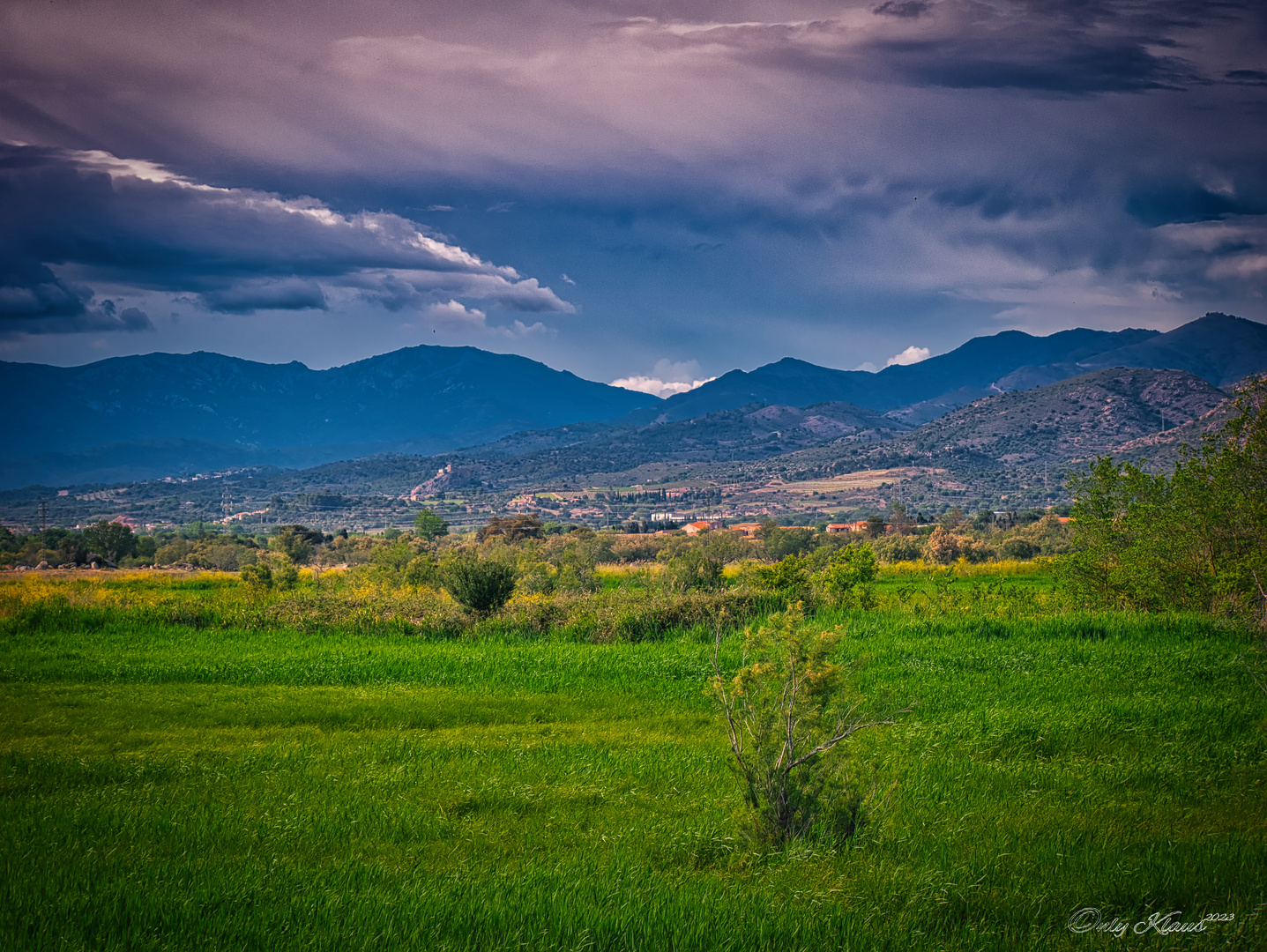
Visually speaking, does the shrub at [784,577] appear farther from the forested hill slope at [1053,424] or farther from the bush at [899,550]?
the forested hill slope at [1053,424]

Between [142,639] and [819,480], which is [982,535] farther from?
[819,480]

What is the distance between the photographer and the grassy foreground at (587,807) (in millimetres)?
4828

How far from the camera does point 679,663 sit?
634 inches

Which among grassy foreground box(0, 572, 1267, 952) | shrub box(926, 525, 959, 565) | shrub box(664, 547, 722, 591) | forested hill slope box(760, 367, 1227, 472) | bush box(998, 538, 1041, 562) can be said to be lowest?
bush box(998, 538, 1041, 562)

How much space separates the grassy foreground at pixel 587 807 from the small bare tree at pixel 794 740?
312mm

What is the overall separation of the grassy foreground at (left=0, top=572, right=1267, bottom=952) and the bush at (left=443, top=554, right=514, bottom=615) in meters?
6.95

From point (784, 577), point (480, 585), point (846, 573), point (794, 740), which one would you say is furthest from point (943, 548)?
point (794, 740)

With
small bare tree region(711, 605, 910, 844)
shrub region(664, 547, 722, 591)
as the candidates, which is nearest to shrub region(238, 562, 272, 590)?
shrub region(664, 547, 722, 591)
